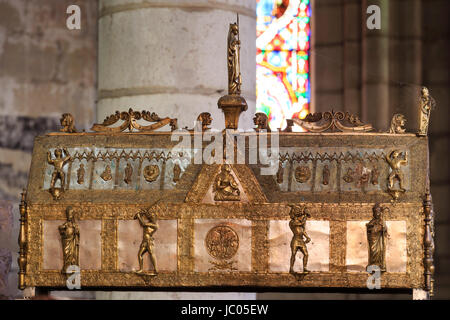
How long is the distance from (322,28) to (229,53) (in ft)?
12.7

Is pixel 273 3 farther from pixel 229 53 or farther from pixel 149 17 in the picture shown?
pixel 229 53

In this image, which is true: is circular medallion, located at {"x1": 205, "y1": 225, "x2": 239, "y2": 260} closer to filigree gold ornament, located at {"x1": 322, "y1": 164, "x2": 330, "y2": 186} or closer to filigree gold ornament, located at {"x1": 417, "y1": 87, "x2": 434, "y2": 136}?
filigree gold ornament, located at {"x1": 322, "y1": 164, "x2": 330, "y2": 186}

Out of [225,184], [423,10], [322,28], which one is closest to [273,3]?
[322,28]

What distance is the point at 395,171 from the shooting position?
318 inches

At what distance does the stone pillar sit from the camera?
994 cm

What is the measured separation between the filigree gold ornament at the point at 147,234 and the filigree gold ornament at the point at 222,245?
451 mm

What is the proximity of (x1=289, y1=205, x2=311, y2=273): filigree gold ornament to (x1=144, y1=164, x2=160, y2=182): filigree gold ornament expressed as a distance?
1.16 m

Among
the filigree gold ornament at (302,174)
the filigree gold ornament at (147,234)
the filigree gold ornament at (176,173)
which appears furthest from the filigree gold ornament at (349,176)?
the filigree gold ornament at (147,234)

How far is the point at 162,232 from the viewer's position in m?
8.20

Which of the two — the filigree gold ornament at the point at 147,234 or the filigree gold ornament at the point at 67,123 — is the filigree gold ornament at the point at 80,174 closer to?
the filigree gold ornament at the point at 67,123

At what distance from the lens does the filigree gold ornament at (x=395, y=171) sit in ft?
26.4

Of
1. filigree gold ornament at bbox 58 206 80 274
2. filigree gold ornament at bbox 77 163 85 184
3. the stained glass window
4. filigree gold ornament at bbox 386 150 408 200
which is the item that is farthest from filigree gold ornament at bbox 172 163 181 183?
the stained glass window

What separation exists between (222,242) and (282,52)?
4570 millimetres

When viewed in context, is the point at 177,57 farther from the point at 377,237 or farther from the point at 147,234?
the point at 377,237
